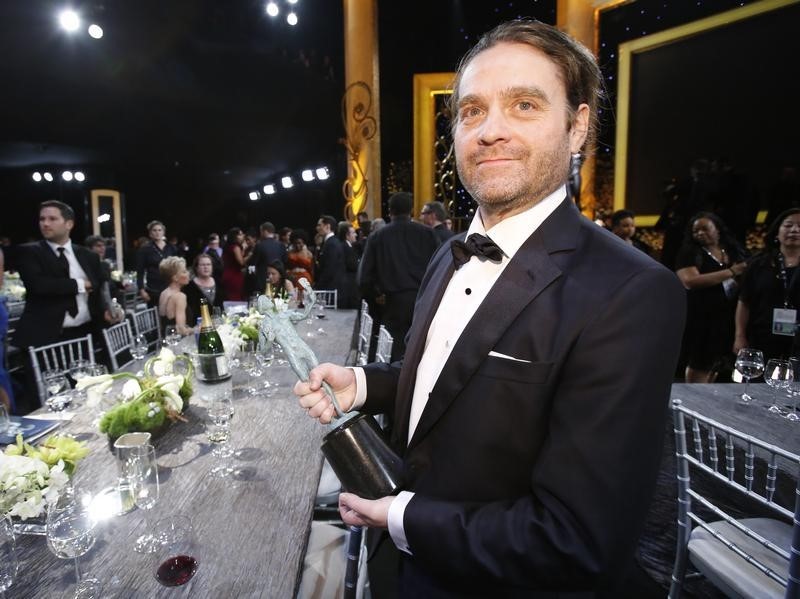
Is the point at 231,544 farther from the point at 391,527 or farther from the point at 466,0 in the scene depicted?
the point at 466,0

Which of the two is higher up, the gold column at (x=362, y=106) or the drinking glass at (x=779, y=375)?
the gold column at (x=362, y=106)

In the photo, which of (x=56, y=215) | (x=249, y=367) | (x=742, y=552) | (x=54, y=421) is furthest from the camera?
(x=56, y=215)

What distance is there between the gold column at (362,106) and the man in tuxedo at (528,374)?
834cm

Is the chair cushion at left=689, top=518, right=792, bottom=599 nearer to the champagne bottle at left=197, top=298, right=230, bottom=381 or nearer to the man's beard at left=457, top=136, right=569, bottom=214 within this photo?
the man's beard at left=457, top=136, right=569, bottom=214

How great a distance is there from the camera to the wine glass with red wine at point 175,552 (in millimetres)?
1021

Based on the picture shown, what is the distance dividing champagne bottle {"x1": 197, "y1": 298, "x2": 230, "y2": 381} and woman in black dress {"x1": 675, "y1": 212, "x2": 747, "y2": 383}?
12.1ft

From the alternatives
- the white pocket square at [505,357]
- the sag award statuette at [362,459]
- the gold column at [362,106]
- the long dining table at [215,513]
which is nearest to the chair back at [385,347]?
the long dining table at [215,513]

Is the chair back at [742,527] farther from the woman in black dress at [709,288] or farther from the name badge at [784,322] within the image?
the woman in black dress at [709,288]

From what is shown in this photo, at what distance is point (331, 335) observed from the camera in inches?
154

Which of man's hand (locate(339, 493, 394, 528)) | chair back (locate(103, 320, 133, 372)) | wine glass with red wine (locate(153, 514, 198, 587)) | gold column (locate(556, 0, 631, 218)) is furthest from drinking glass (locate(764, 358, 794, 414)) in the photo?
gold column (locate(556, 0, 631, 218))

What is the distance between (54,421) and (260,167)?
40.0 feet

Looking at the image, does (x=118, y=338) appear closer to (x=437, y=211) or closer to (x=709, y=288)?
(x=437, y=211)

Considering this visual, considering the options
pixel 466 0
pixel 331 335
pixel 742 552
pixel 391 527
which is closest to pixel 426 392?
pixel 391 527

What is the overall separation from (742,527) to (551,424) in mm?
1206
